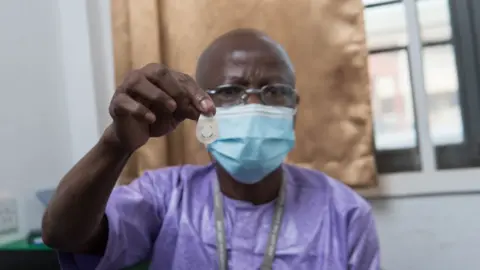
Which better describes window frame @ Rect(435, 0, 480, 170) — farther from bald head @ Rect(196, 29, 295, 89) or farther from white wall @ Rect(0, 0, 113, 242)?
white wall @ Rect(0, 0, 113, 242)

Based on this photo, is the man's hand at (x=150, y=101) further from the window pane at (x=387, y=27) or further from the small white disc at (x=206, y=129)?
the window pane at (x=387, y=27)

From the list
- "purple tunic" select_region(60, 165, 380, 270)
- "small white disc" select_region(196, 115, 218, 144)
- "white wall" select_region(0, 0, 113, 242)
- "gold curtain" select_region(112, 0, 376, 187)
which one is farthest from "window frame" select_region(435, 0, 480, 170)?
"white wall" select_region(0, 0, 113, 242)

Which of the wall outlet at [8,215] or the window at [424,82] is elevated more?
the window at [424,82]

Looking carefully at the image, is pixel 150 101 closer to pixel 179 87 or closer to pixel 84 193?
pixel 179 87

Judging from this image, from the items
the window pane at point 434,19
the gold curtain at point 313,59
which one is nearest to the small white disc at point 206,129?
the gold curtain at point 313,59

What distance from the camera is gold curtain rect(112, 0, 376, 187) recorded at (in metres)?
1.34

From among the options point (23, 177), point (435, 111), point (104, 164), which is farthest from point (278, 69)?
point (23, 177)

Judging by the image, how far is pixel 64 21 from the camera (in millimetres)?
1570

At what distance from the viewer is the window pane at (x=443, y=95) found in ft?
4.78

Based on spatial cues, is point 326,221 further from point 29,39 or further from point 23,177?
point 29,39

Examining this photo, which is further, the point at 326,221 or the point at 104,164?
the point at 326,221

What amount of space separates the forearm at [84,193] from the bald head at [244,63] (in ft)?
1.16

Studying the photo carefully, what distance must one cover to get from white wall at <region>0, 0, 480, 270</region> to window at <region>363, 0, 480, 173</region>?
3.5 inches

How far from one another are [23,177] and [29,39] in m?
0.39
